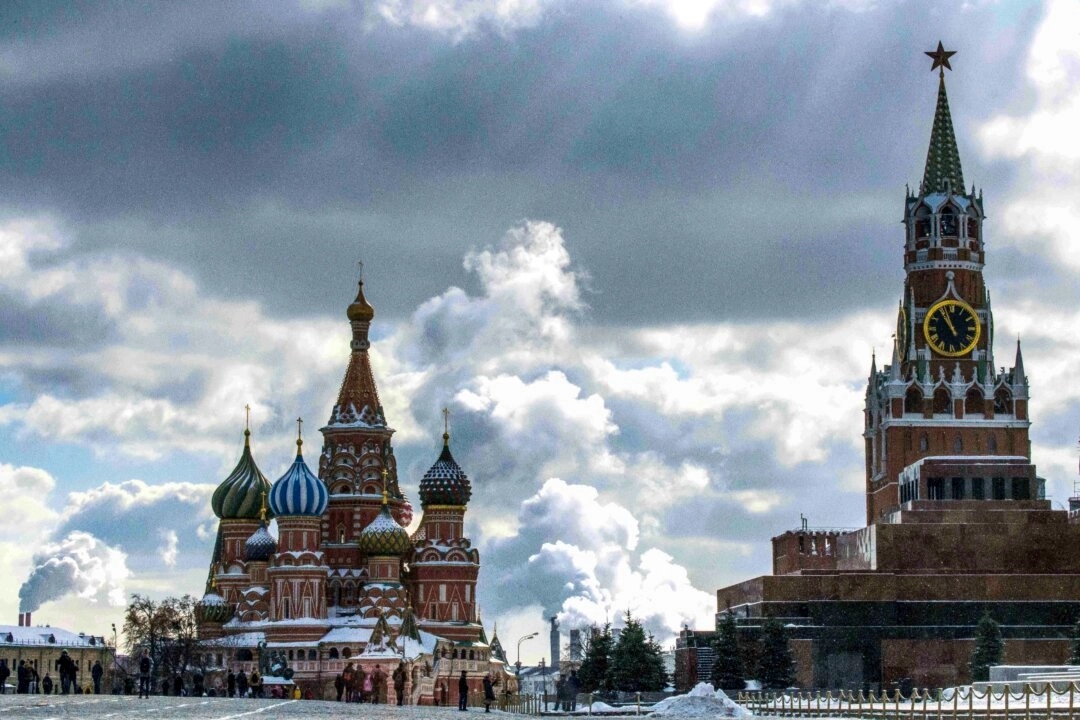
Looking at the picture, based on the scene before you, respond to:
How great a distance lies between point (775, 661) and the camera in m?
82.1

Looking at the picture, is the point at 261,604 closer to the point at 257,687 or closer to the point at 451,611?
the point at 451,611

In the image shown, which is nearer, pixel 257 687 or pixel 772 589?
pixel 257 687

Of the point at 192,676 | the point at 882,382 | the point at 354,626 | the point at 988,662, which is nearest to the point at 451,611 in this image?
the point at 354,626

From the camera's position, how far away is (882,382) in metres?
106

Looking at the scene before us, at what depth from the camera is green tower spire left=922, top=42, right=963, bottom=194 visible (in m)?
107

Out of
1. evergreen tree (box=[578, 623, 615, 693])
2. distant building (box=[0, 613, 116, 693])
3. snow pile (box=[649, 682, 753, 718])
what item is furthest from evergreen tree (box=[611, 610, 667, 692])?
distant building (box=[0, 613, 116, 693])

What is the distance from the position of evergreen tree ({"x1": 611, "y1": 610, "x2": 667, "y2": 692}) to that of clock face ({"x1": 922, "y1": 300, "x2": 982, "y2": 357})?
28503 millimetres

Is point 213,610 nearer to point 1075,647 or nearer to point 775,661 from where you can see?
point 775,661

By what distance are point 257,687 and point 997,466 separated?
38241 millimetres

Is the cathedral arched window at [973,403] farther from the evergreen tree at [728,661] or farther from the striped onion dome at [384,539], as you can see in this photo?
the striped onion dome at [384,539]

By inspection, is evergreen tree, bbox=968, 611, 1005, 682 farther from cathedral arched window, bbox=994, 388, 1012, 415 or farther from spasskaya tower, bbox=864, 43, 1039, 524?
cathedral arched window, bbox=994, 388, 1012, 415

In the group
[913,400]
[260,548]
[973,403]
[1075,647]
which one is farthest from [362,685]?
[973,403]

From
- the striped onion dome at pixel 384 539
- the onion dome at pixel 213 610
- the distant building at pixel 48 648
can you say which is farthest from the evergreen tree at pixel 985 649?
the distant building at pixel 48 648

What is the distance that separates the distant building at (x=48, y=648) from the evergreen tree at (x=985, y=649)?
6500 cm
